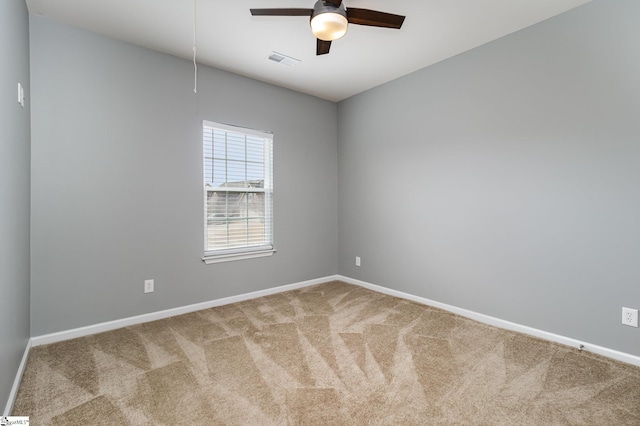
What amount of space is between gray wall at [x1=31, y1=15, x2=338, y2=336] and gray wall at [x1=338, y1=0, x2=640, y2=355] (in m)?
1.85

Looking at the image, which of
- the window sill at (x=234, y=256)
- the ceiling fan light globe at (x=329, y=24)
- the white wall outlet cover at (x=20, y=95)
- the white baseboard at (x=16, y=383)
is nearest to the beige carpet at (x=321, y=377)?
the white baseboard at (x=16, y=383)

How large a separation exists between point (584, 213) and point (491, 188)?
0.75 metres

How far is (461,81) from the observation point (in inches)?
125

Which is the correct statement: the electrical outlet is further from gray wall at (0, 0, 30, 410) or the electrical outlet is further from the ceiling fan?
gray wall at (0, 0, 30, 410)

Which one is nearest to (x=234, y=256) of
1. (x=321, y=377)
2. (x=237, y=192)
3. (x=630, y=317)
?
(x=237, y=192)

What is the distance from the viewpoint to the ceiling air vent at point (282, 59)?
3.20 m

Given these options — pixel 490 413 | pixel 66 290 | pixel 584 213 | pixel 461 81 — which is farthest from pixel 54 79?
pixel 584 213

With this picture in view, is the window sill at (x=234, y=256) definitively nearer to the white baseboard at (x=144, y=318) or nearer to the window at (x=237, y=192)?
the window at (x=237, y=192)

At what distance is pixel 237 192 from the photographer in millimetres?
3719

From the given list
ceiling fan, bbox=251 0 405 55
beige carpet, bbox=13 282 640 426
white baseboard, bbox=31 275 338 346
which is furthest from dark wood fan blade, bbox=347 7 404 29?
white baseboard, bbox=31 275 338 346

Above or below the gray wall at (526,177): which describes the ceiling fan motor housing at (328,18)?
above

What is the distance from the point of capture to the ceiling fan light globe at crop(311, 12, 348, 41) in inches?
78.0

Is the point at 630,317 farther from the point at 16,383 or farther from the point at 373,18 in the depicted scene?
the point at 16,383

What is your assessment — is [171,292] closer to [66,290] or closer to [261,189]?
[66,290]
